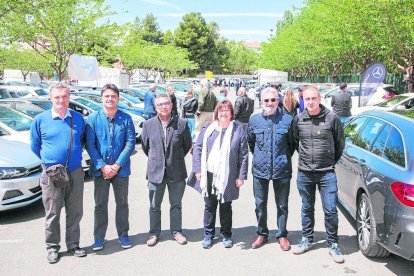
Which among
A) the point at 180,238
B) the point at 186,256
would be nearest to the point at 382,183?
the point at 186,256

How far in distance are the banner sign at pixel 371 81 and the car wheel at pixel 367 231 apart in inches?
476

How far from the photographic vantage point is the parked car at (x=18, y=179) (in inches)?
209

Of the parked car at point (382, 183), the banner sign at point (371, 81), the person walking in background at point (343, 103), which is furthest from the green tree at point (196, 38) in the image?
the parked car at point (382, 183)

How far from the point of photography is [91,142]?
4391mm

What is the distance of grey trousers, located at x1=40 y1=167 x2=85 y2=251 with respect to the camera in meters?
4.24

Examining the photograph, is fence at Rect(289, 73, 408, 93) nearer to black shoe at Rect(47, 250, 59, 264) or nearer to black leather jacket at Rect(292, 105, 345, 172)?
black leather jacket at Rect(292, 105, 345, 172)

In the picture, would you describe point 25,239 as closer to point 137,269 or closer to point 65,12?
point 137,269

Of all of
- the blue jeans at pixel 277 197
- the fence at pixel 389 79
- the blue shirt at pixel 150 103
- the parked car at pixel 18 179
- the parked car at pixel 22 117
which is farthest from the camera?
the fence at pixel 389 79

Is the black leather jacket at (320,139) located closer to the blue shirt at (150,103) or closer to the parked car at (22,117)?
the parked car at (22,117)

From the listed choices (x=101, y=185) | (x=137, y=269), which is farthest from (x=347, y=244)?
(x=101, y=185)

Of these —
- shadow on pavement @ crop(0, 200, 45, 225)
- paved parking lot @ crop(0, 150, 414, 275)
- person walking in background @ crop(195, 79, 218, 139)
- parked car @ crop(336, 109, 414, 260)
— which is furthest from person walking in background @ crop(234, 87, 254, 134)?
shadow on pavement @ crop(0, 200, 45, 225)

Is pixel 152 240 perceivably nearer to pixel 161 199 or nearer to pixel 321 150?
pixel 161 199

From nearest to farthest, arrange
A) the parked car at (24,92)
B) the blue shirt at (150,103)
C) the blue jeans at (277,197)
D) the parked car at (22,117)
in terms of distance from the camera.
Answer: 1. the blue jeans at (277,197)
2. the parked car at (22,117)
3. the blue shirt at (150,103)
4. the parked car at (24,92)

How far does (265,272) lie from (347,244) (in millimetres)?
1263
